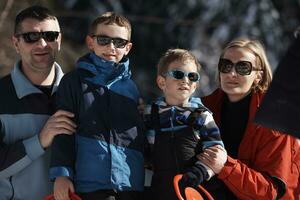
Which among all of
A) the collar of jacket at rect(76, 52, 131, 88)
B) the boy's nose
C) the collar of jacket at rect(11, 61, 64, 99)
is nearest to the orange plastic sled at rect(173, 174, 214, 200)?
the collar of jacket at rect(76, 52, 131, 88)

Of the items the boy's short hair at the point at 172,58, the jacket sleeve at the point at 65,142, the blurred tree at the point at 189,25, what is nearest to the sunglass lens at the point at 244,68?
the boy's short hair at the point at 172,58

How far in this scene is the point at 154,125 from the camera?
4.60 metres

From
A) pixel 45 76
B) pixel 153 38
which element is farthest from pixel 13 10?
pixel 45 76

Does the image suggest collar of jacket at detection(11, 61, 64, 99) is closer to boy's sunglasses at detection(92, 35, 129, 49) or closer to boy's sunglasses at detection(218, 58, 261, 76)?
boy's sunglasses at detection(92, 35, 129, 49)

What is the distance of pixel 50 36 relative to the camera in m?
4.98

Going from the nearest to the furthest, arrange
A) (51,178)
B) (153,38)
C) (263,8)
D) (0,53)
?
(51,178) < (0,53) < (153,38) < (263,8)

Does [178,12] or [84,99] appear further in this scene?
[178,12]

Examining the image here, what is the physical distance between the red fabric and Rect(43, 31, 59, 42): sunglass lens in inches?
47.0

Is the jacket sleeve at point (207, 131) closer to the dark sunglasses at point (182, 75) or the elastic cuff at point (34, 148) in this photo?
the dark sunglasses at point (182, 75)

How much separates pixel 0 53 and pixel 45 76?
7.08 meters

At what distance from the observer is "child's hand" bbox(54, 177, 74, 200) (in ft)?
14.4

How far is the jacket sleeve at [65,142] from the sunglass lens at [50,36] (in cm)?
47

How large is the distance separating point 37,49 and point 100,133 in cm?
75

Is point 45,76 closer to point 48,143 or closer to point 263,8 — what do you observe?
point 48,143
